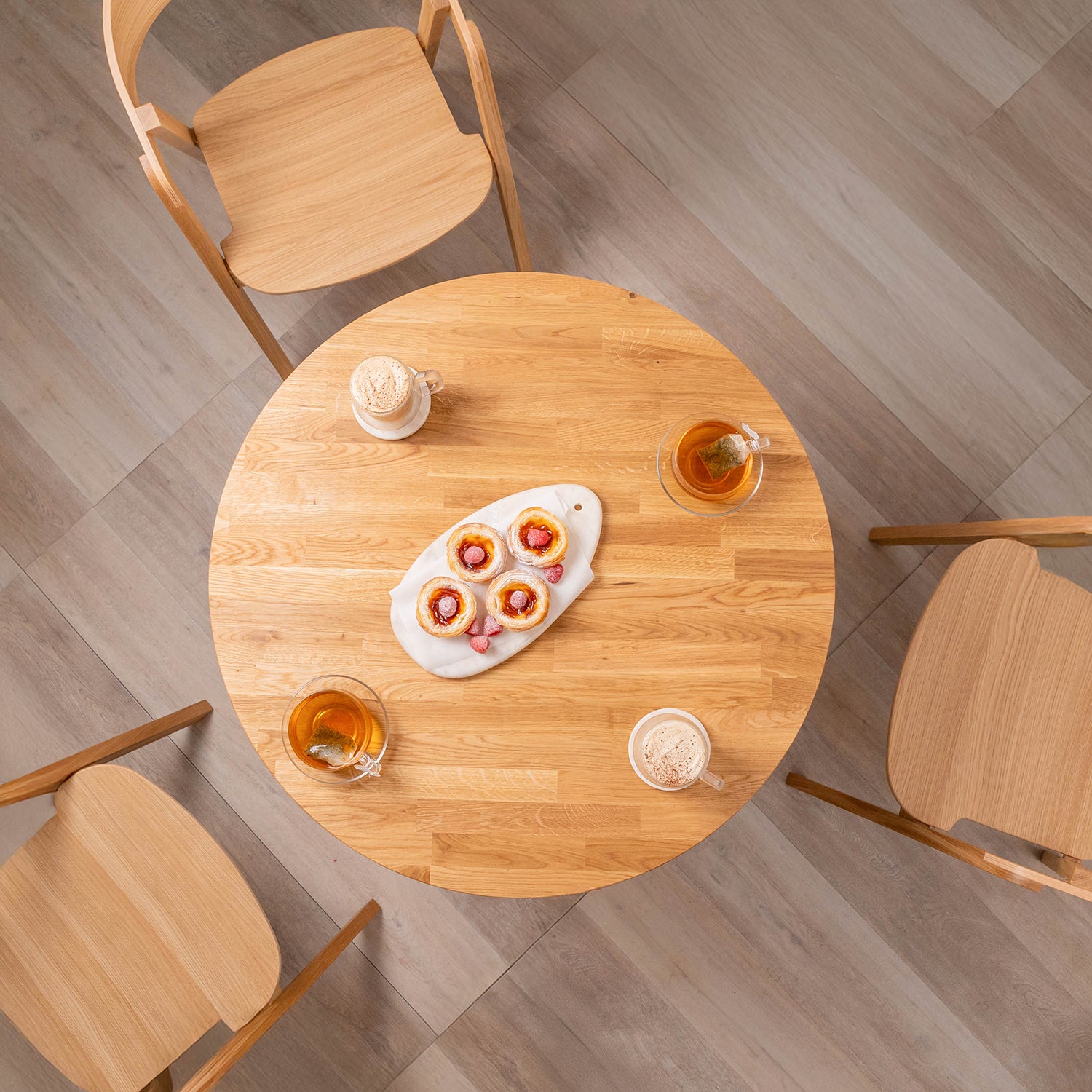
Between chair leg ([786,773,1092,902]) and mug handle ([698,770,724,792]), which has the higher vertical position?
mug handle ([698,770,724,792])

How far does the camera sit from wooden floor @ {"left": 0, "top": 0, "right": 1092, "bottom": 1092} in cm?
197

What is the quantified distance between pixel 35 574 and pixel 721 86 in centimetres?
226

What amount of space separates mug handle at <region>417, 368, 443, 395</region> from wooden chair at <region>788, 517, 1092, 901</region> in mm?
1020

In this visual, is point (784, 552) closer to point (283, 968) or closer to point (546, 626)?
point (546, 626)

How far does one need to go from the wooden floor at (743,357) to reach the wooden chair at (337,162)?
49 centimetres

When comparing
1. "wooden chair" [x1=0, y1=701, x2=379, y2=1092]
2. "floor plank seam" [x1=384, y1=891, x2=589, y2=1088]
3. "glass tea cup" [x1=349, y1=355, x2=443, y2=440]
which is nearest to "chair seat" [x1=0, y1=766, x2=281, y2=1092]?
"wooden chair" [x1=0, y1=701, x2=379, y2=1092]

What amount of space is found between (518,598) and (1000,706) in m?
1.00

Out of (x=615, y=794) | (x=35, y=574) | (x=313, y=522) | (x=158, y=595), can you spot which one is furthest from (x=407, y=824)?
(x=35, y=574)

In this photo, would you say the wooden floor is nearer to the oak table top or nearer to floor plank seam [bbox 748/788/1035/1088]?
floor plank seam [bbox 748/788/1035/1088]

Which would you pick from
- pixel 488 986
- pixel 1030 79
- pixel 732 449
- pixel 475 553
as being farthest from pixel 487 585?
pixel 1030 79

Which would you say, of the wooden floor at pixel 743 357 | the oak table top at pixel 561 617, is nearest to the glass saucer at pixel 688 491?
the oak table top at pixel 561 617

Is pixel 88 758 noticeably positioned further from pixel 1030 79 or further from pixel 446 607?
pixel 1030 79

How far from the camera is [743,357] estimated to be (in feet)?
7.21

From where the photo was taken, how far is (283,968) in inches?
78.7
